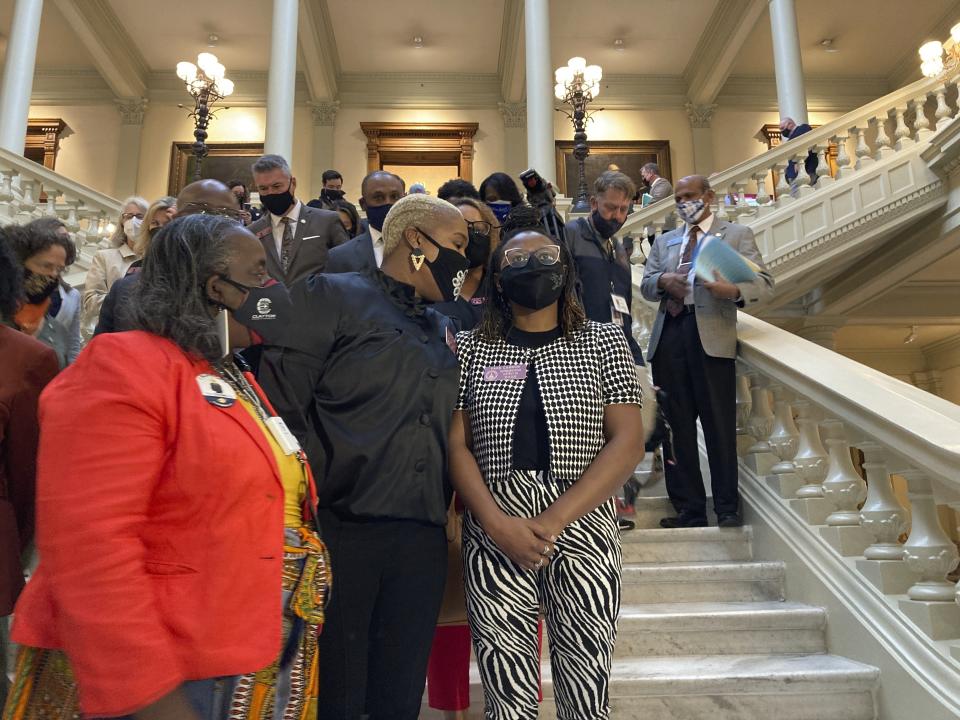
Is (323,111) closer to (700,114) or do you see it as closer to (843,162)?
(700,114)

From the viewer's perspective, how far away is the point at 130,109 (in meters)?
13.9

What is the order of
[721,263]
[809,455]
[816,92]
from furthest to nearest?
1. [816,92]
2. [721,263]
3. [809,455]

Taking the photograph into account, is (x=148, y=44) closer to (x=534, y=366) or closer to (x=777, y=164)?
(x=777, y=164)

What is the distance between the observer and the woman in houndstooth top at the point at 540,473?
5.31ft

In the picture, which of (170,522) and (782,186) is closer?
(170,522)

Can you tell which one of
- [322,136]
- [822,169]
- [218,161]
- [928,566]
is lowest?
[928,566]

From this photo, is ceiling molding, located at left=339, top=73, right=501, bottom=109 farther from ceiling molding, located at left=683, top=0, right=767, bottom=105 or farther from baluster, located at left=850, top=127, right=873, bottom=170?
baluster, located at left=850, top=127, right=873, bottom=170

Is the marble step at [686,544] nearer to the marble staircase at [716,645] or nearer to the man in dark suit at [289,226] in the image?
the marble staircase at [716,645]

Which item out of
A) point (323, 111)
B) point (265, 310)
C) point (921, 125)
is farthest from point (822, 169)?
point (323, 111)

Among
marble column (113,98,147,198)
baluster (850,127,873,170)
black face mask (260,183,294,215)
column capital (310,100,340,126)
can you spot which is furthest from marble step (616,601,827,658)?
marble column (113,98,147,198)

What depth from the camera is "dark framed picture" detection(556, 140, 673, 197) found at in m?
13.9

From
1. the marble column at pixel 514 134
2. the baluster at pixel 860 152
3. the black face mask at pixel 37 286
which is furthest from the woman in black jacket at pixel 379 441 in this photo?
the marble column at pixel 514 134

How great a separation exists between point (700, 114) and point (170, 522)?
1472 cm

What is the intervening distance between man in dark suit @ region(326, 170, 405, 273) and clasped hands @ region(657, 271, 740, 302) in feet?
4.63
